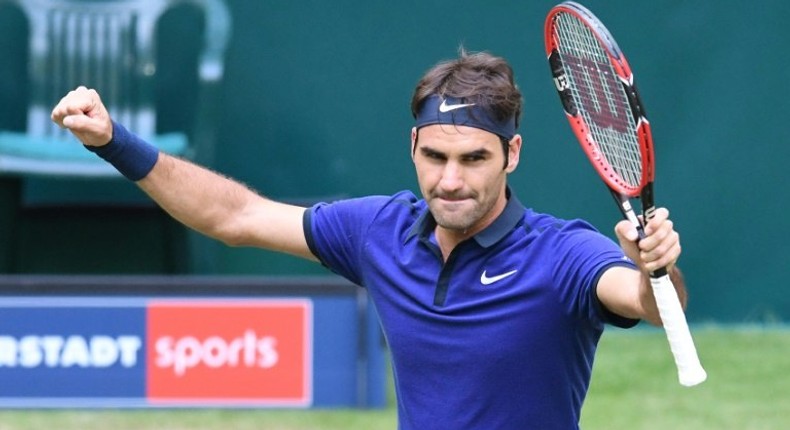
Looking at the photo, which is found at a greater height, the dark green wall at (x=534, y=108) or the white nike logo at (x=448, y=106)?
the white nike logo at (x=448, y=106)

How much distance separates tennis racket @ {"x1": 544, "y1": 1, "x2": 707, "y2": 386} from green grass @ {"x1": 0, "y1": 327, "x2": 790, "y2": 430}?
350 cm

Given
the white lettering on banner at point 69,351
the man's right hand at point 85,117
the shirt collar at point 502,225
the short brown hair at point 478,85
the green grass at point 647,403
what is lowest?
the green grass at point 647,403

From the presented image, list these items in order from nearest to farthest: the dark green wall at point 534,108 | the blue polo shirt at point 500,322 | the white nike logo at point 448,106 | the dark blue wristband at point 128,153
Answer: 1. the blue polo shirt at point 500,322
2. the white nike logo at point 448,106
3. the dark blue wristband at point 128,153
4. the dark green wall at point 534,108

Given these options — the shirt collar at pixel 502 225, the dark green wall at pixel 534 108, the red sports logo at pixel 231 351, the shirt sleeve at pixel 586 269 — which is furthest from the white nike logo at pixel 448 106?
the dark green wall at pixel 534 108

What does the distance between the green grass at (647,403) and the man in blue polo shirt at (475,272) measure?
3.36 meters

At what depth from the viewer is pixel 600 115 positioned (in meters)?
4.32

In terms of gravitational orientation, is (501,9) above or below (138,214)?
above

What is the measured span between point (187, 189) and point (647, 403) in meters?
4.27

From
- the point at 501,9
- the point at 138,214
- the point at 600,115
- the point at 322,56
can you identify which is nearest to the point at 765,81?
the point at 501,9

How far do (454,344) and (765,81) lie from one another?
5.67 metres

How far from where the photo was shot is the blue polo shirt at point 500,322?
407 centimetres

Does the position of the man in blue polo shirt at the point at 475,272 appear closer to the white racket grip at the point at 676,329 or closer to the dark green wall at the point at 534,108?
the white racket grip at the point at 676,329

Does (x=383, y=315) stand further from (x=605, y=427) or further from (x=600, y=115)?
(x=605, y=427)

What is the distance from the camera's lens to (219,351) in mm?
7664
